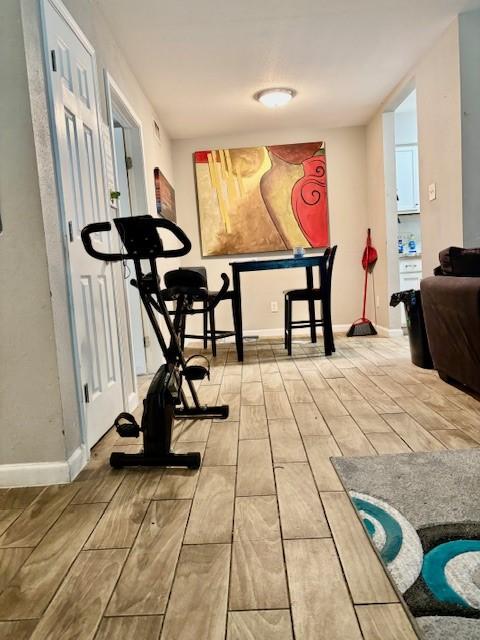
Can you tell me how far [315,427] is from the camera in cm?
215

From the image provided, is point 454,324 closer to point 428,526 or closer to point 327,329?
point 428,526

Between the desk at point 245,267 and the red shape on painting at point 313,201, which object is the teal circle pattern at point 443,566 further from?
the red shape on painting at point 313,201

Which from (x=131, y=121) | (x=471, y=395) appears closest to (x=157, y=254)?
(x=471, y=395)

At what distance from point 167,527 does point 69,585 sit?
314 millimetres

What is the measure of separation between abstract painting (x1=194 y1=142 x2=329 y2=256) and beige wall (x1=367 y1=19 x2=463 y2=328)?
850 millimetres

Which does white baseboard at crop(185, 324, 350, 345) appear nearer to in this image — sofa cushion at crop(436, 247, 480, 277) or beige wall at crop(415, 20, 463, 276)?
beige wall at crop(415, 20, 463, 276)

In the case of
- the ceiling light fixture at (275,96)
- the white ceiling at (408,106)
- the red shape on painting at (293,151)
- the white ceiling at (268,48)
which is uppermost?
the white ceiling at (408,106)

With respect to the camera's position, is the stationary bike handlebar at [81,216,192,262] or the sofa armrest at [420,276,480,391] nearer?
the stationary bike handlebar at [81,216,192,262]

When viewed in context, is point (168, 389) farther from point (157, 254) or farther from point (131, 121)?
point (131, 121)

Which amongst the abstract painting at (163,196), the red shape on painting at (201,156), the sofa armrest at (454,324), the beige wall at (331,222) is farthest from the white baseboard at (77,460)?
the red shape on painting at (201,156)

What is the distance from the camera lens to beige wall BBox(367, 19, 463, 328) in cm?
324

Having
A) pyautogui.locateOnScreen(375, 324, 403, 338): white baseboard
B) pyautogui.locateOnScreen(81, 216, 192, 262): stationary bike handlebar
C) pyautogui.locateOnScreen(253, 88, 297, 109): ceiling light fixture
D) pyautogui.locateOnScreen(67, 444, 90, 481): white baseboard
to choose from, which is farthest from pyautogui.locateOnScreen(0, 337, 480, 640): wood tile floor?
pyautogui.locateOnScreen(253, 88, 297, 109): ceiling light fixture

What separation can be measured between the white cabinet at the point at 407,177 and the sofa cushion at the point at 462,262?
3245 millimetres

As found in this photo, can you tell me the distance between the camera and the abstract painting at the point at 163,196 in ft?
14.0
